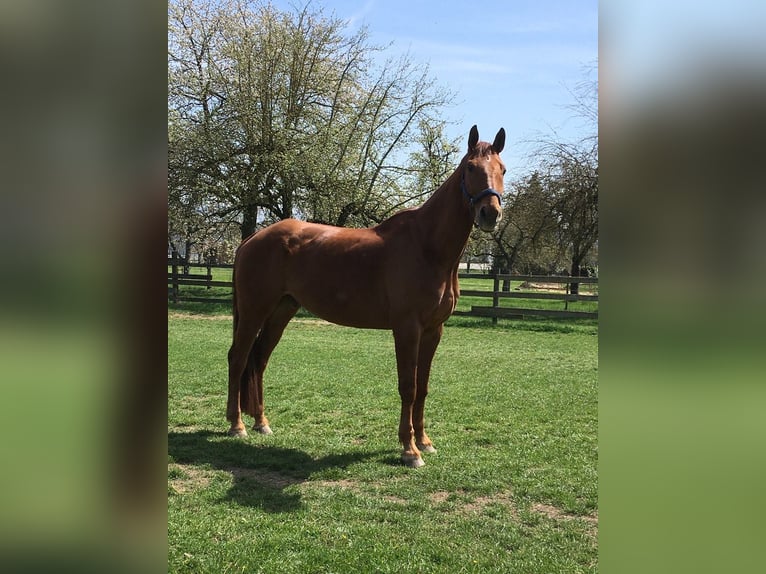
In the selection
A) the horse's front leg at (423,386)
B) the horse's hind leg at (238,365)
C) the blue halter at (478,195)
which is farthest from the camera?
the horse's hind leg at (238,365)

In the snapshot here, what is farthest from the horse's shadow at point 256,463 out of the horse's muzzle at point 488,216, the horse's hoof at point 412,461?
the horse's muzzle at point 488,216

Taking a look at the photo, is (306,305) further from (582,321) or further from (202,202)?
(202,202)

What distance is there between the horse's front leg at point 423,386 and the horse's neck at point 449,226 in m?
0.70

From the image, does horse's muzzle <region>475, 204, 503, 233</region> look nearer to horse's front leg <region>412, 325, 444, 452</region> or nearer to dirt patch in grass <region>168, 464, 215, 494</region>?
horse's front leg <region>412, 325, 444, 452</region>

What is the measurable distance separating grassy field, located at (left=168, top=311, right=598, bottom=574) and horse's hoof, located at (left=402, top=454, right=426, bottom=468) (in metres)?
0.08

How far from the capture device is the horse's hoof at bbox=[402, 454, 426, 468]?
4.38m

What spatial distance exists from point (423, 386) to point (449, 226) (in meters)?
1.49

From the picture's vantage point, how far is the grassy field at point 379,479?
2930 millimetres

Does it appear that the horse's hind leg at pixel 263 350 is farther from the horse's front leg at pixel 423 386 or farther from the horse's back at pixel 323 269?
the horse's front leg at pixel 423 386

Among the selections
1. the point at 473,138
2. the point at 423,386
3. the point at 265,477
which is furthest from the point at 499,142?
the point at 265,477

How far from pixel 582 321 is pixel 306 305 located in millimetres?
12965

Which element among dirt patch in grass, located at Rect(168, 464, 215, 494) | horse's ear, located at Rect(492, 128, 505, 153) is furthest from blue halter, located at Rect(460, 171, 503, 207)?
dirt patch in grass, located at Rect(168, 464, 215, 494)
